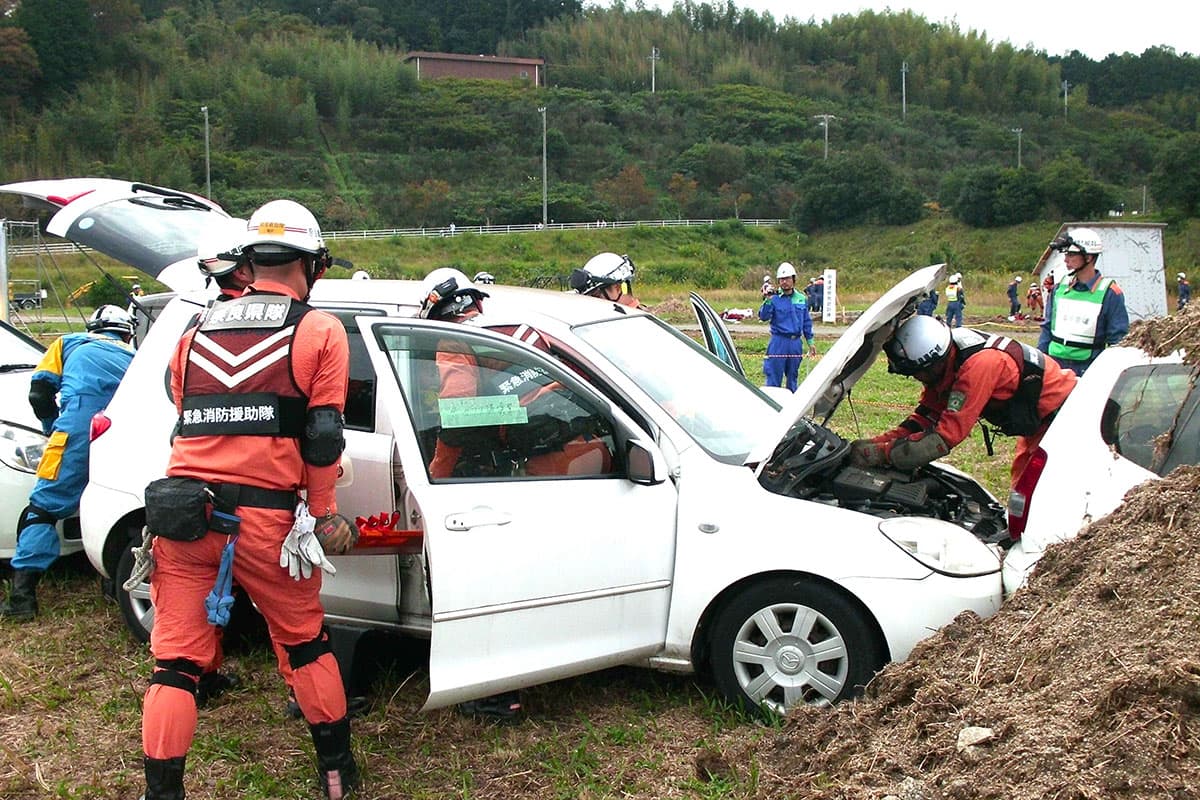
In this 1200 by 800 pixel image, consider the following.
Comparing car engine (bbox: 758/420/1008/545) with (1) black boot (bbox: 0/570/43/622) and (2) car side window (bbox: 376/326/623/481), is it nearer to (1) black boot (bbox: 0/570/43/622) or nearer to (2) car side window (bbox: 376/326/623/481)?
(2) car side window (bbox: 376/326/623/481)

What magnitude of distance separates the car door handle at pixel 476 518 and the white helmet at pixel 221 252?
1.14 metres

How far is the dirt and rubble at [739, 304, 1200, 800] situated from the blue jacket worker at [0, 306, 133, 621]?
389 cm

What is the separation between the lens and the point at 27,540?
5.70 metres

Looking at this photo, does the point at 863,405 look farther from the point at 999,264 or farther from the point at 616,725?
the point at 999,264

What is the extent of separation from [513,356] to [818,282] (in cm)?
2616

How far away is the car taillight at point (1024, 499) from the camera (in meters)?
4.20

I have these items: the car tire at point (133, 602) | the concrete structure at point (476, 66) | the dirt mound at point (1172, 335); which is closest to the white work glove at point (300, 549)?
the car tire at point (133, 602)

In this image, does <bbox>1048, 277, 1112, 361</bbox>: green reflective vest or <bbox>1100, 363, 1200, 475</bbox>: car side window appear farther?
<bbox>1048, 277, 1112, 361</bbox>: green reflective vest

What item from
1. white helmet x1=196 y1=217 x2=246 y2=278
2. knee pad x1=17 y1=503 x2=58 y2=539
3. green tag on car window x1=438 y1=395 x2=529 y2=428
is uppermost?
white helmet x1=196 y1=217 x2=246 y2=278

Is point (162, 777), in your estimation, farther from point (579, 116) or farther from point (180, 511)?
point (579, 116)

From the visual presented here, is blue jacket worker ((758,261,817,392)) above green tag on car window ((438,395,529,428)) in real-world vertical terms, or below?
below

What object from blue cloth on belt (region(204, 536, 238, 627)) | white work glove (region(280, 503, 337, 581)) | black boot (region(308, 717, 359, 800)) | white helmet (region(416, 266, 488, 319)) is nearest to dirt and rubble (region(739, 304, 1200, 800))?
black boot (region(308, 717, 359, 800))

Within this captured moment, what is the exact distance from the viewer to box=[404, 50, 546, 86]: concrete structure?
10381cm

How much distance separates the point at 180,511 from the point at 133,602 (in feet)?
6.80
